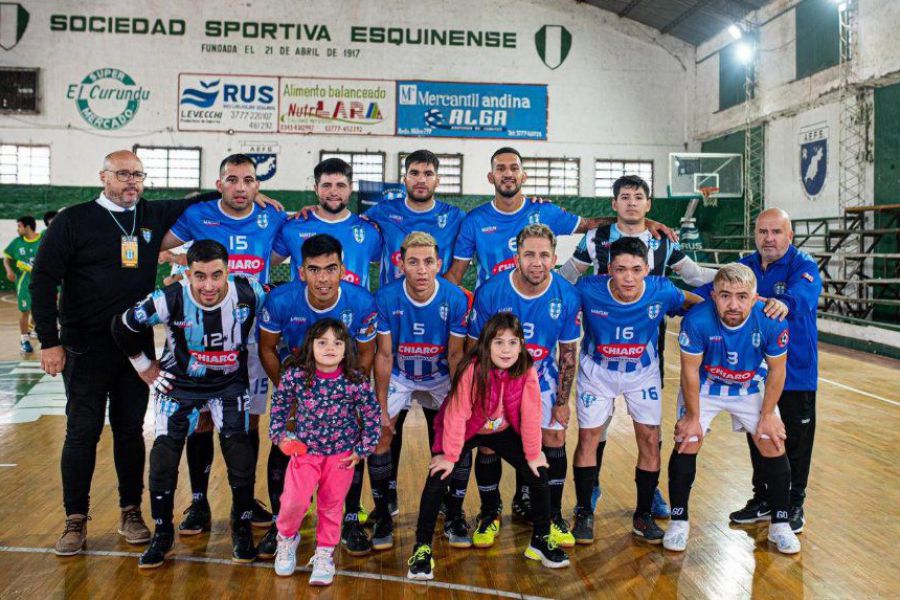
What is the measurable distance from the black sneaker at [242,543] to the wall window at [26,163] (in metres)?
19.6

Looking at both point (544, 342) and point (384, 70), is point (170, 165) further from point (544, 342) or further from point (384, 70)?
point (544, 342)

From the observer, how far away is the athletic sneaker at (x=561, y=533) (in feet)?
13.1

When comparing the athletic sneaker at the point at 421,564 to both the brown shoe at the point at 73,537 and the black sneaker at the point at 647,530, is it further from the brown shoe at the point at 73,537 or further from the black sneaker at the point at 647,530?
the brown shoe at the point at 73,537

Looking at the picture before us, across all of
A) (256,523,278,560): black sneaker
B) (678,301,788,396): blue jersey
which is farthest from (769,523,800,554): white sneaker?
(256,523,278,560): black sneaker

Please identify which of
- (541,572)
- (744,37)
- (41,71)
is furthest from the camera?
(41,71)

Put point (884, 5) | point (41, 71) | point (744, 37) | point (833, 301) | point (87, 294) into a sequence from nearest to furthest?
point (87, 294), point (884, 5), point (833, 301), point (744, 37), point (41, 71)

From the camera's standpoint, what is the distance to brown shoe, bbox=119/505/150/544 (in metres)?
3.93

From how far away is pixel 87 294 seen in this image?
13.0 ft

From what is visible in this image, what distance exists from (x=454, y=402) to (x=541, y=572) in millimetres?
957

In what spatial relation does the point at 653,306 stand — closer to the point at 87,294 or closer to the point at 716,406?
the point at 716,406

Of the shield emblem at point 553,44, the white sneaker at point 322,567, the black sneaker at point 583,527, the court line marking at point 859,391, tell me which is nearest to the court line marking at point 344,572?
the white sneaker at point 322,567

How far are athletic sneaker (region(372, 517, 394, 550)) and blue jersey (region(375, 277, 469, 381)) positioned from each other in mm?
854

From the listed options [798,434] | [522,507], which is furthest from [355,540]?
[798,434]

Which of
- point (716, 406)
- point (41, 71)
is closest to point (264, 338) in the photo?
point (716, 406)
